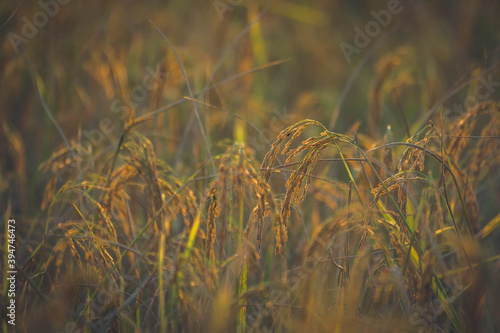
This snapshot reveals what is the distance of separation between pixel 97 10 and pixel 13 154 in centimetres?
199

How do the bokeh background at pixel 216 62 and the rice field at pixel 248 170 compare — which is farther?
the bokeh background at pixel 216 62

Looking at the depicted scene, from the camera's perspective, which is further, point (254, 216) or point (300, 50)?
point (300, 50)

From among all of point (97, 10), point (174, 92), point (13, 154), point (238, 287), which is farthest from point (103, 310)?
point (97, 10)

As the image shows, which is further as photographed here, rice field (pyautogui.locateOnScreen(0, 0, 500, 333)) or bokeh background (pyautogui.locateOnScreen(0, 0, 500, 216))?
bokeh background (pyautogui.locateOnScreen(0, 0, 500, 216))

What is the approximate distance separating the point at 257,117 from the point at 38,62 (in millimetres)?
1485

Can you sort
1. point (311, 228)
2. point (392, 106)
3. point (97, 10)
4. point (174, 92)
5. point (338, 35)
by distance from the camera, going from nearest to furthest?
point (311, 228)
point (174, 92)
point (392, 106)
point (97, 10)
point (338, 35)

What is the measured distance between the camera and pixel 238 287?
1.19 metres

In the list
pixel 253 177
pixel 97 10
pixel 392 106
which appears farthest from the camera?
pixel 97 10

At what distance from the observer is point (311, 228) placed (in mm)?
1873

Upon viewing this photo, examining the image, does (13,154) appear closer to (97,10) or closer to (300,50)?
(97,10)

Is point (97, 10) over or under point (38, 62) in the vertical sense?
over

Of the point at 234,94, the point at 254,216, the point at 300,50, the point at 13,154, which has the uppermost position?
the point at 300,50

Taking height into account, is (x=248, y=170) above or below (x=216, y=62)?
below

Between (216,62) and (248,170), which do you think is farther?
(216,62)
